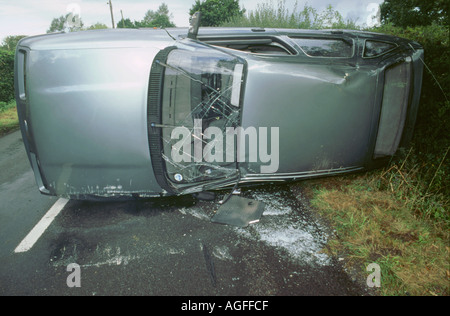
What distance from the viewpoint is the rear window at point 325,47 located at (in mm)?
2469

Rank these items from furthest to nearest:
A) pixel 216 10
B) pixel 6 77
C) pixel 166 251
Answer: pixel 216 10, pixel 6 77, pixel 166 251

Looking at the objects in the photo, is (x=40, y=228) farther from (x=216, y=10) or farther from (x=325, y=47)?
(x=216, y=10)

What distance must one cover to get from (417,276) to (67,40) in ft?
10.4

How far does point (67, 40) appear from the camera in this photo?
6.91 feet

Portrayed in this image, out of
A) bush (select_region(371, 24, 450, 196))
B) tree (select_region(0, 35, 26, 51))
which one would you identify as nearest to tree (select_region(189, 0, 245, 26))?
tree (select_region(0, 35, 26, 51))

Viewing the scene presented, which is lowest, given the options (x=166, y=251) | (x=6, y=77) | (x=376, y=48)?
(x=166, y=251)

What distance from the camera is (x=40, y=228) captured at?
8.39 feet

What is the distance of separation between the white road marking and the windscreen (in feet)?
4.37

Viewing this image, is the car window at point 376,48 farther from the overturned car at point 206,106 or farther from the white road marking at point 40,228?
the white road marking at point 40,228

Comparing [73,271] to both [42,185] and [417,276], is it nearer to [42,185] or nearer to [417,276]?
[42,185]

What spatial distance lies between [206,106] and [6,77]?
352 inches

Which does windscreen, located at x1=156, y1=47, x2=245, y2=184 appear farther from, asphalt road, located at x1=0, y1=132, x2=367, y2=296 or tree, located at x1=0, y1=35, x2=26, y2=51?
tree, located at x1=0, y1=35, x2=26, y2=51

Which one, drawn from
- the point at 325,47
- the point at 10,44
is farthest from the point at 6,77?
the point at 10,44
